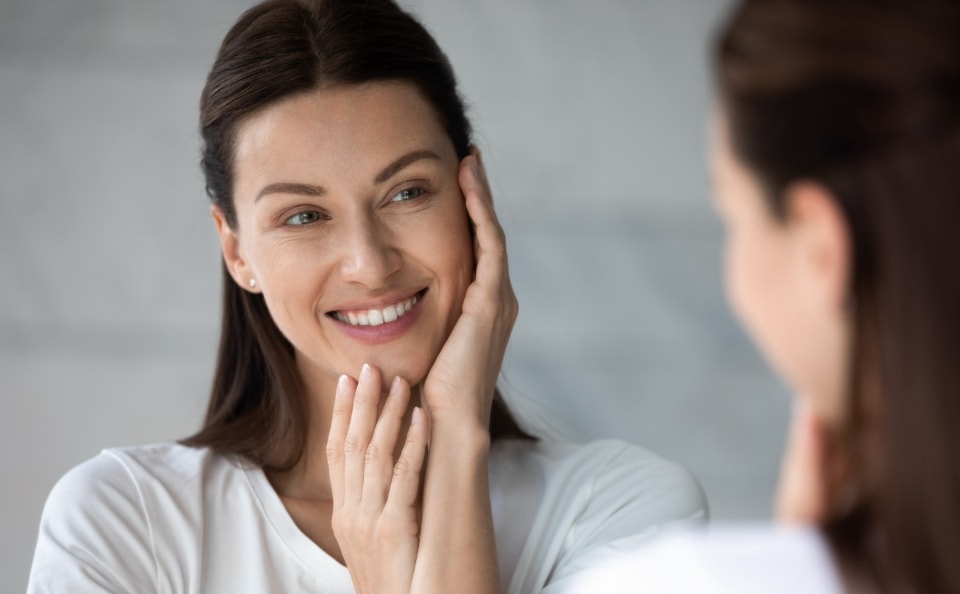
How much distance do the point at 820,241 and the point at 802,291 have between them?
64mm

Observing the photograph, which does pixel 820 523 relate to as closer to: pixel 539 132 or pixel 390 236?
pixel 390 236

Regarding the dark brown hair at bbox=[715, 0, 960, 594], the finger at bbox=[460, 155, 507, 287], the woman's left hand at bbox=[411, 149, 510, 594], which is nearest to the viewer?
the dark brown hair at bbox=[715, 0, 960, 594]

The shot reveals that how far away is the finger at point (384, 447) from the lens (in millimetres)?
1750

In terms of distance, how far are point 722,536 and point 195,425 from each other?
112 inches

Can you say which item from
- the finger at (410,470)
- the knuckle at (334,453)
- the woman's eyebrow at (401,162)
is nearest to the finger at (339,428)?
the knuckle at (334,453)

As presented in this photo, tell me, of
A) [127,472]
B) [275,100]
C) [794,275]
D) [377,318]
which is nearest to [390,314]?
[377,318]

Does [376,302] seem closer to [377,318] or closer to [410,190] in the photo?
[377,318]

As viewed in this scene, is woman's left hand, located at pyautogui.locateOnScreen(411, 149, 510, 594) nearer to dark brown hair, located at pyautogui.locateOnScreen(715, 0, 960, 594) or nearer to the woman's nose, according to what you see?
the woman's nose

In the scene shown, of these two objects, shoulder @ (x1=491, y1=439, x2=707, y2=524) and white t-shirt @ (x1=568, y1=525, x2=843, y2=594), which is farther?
shoulder @ (x1=491, y1=439, x2=707, y2=524)

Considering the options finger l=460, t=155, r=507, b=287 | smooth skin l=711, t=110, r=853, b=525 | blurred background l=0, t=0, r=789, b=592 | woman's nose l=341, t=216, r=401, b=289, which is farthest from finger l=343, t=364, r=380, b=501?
blurred background l=0, t=0, r=789, b=592

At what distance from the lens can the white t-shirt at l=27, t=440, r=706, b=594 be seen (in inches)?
69.6

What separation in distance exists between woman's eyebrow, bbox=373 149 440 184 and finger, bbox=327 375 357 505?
33 cm

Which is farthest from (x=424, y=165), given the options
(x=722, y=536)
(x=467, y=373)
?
(x=722, y=536)

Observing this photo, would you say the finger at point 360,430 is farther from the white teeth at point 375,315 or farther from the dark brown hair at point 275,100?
the dark brown hair at point 275,100
